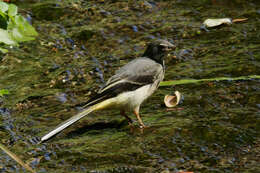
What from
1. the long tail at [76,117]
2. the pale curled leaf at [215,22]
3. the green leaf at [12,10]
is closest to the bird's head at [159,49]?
the long tail at [76,117]

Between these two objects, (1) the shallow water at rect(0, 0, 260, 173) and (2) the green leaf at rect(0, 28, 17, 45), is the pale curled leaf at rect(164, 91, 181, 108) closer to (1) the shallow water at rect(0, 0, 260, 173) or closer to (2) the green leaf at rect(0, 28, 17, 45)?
(1) the shallow water at rect(0, 0, 260, 173)

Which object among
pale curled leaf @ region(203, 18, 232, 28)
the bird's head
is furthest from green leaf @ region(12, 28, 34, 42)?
pale curled leaf @ region(203, 18, 232, 28)

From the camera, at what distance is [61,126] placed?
586 cm

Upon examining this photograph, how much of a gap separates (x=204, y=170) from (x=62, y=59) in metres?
4.13

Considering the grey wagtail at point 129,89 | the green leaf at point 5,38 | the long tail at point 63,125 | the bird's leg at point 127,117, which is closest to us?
the green leaf at point 5,38

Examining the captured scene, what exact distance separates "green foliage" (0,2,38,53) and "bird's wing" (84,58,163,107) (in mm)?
1171

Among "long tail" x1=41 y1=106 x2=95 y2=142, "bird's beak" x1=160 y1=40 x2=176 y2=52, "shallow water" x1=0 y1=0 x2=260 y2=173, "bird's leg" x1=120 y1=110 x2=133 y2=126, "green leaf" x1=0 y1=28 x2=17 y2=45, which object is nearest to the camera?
"green leaf" x1=0 y1=28 x2=17 y2=45

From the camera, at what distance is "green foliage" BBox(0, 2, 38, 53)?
5.21 metres

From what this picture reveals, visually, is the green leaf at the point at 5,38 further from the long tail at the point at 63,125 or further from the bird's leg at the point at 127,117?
the bird's leg at the point at 127,117

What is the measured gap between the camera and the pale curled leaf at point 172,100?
6684mm

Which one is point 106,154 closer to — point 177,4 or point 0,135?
point 0,135

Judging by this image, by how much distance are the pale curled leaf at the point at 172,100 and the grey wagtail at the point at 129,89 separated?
252 mm

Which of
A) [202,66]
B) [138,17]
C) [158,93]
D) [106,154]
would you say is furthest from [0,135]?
[138,17]

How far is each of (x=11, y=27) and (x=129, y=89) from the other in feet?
5.73
